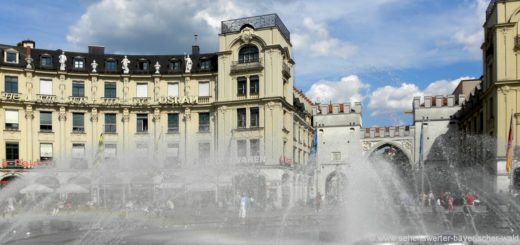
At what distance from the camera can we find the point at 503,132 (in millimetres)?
50094

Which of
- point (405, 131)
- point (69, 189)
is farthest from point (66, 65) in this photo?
point (405, 131)

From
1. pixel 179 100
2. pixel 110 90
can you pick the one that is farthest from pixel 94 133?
pixel 179 100

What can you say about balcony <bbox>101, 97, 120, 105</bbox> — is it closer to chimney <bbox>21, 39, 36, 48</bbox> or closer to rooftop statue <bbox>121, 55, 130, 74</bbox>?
rooftop statue <bbox>121, 55, 130, 74</bbox>

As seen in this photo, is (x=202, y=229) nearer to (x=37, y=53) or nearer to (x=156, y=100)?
(x=156, y=100)

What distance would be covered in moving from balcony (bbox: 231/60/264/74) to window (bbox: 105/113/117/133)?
15351 millimetres

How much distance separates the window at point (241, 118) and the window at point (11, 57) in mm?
25484

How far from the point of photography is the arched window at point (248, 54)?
61281 millimetres

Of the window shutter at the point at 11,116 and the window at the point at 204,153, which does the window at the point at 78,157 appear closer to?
the window shutter at the point at 11,116

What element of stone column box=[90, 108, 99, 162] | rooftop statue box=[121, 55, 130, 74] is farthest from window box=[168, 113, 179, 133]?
stone column box=[90, 108, 99, 162]

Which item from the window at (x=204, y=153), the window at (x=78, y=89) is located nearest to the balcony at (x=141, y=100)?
the window at (x=78, y=89)

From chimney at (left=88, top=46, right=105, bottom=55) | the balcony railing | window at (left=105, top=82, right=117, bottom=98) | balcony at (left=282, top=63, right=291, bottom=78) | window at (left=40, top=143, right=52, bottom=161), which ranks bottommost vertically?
window at (left=40, top=143, right=52, bottom=161)

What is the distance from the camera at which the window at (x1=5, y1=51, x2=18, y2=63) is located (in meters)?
61.8

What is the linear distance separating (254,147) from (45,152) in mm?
23648

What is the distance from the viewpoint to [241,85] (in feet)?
203
